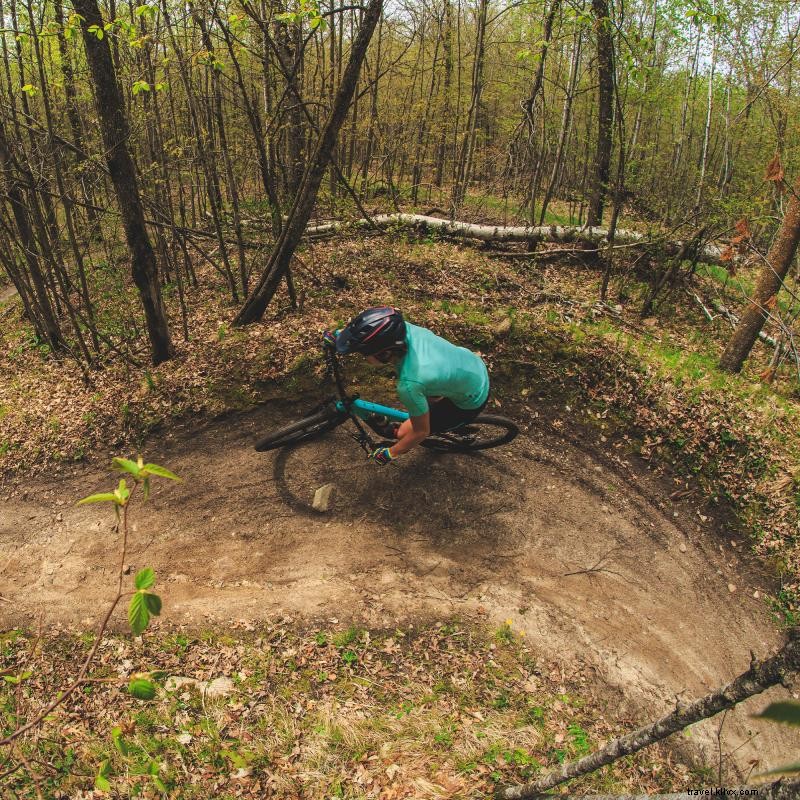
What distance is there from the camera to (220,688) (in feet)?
15.7

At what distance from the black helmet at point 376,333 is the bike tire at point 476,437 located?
221cm

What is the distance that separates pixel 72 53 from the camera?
402 inches

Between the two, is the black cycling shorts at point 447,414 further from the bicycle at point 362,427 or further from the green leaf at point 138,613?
the green leaf at point 138,613

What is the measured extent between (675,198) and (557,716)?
37.3 ft

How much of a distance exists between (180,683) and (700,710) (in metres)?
4.46

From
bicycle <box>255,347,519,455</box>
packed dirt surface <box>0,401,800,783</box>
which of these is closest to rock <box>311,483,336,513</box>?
packed dirt surface <box>0,401,800,783</box>

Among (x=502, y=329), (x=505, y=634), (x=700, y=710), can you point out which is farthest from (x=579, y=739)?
(x=502, y=329)

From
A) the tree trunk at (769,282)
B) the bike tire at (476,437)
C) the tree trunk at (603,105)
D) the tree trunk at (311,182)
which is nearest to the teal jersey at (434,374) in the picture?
the bike tire at (476,437)

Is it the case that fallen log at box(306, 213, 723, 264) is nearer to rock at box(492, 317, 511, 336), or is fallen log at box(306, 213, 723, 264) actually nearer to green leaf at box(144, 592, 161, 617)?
rock at box(492, 317, 511, 336)

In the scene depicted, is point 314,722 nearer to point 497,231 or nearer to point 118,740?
point 118,740

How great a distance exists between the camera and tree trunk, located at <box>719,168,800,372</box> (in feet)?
25.9

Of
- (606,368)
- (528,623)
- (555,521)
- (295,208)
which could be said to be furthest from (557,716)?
(295,208)

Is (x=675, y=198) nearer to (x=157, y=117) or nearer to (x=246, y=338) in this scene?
(x=246, y=338)

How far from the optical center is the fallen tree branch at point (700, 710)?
84.9 inches
